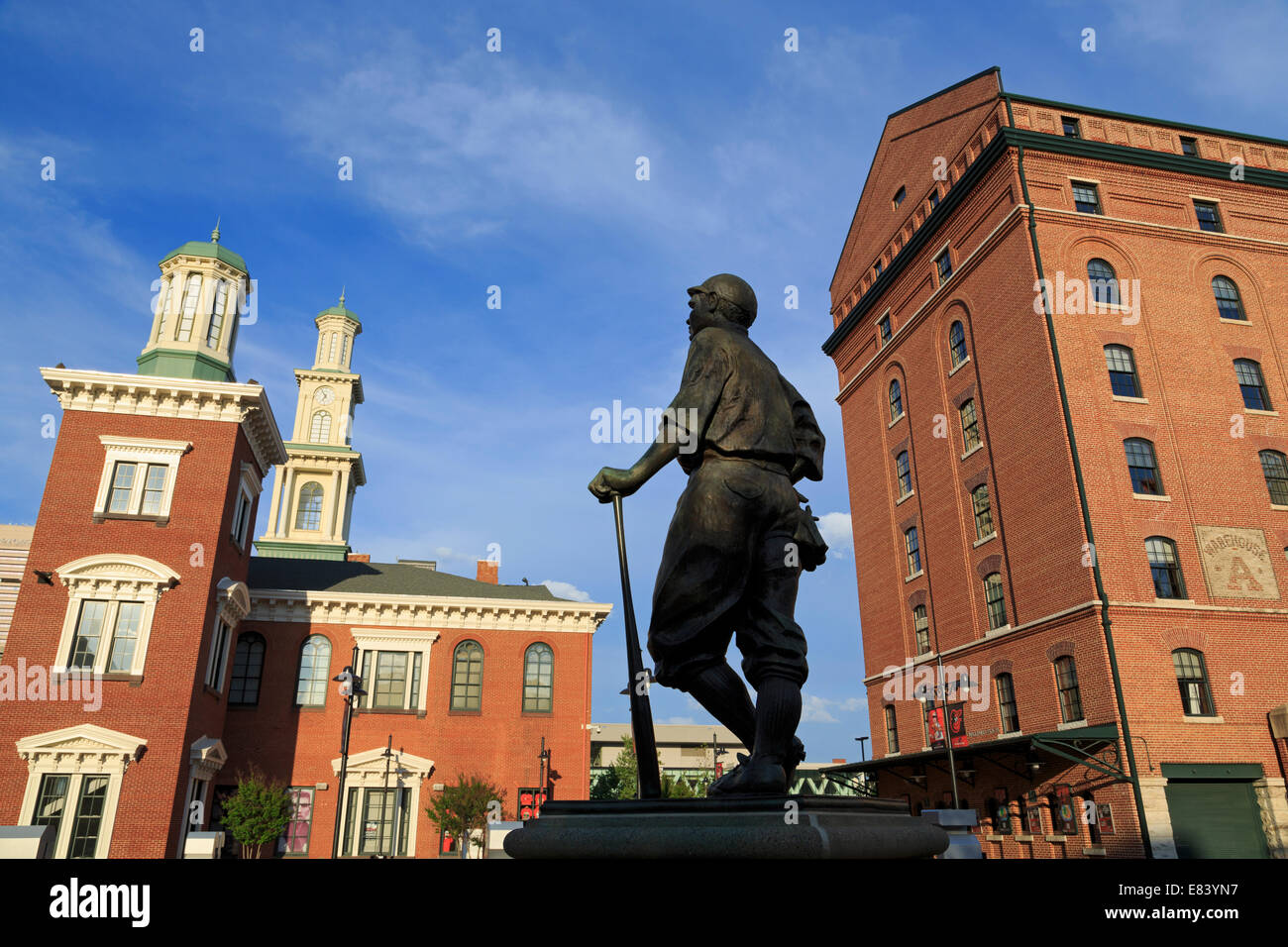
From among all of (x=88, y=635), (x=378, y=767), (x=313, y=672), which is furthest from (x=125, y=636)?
(x=378, y=767)

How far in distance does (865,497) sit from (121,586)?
29156 millimetres

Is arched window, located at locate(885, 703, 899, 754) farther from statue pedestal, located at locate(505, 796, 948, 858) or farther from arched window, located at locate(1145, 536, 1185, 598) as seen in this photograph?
statue pedestal, located at locate(505, 796, 948, 858)

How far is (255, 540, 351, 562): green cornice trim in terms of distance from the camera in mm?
46656

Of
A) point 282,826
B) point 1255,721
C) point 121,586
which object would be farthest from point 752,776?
point 282,826

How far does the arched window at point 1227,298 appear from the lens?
2825 centimetres

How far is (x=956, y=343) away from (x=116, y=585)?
101ft

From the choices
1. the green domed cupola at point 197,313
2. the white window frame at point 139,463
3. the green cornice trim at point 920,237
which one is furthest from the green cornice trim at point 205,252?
the green cornice trim at point 920,237

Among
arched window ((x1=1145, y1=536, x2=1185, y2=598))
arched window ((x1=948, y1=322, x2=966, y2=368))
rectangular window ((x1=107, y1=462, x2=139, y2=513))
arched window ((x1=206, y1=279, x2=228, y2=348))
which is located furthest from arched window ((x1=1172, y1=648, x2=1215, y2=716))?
arched window ((x1=206, y1=279, x2=228, y2=348))

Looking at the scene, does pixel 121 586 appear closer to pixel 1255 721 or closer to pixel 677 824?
pixel 677 824

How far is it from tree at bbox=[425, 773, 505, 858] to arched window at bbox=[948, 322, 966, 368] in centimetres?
2454

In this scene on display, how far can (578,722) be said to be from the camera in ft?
116

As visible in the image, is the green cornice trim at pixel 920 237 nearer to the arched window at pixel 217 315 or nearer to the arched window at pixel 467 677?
the arched window at pixel 467 677

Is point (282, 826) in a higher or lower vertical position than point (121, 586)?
lower

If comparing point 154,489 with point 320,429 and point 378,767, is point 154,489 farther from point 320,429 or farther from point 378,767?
point 320,429
